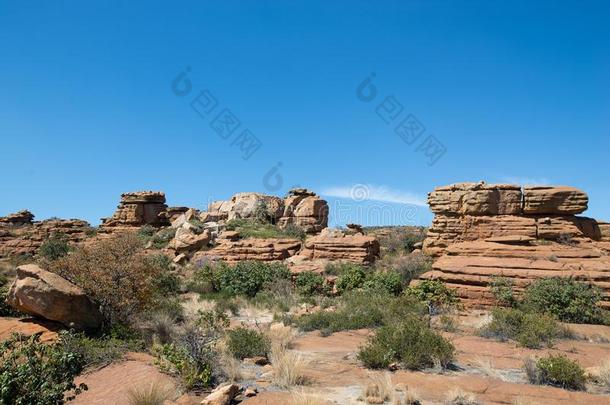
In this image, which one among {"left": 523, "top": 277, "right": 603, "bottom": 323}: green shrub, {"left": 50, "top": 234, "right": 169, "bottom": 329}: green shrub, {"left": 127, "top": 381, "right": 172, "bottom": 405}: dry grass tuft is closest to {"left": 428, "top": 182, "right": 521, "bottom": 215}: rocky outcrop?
{"left": 523, "top": 277, "right": 603, "bottom": 323}: green shrub

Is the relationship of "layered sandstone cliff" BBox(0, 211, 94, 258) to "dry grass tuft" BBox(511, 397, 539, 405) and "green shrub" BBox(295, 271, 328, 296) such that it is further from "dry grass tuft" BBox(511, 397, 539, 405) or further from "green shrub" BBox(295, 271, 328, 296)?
"dry grass tuft" BBox(511, 397, 539, 405)

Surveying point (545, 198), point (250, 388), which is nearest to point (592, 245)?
point (545, 198)

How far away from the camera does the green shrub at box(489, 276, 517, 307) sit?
15.3m

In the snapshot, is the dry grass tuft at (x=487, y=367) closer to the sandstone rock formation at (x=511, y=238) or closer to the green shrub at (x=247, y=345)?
the green shrub at (x=247, y=345)

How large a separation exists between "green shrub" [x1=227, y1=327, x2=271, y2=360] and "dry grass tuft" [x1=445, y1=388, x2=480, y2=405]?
3970 millimetres

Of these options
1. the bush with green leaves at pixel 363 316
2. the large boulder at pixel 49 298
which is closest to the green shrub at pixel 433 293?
the bush with green leaves at pixel 363 316

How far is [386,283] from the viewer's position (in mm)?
19125

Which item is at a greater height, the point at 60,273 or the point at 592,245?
the point at 592,245

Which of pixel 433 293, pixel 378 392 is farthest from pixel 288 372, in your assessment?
pixel 433 293

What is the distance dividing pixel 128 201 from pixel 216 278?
26.2 meters

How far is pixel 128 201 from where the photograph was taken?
4359 centimetres

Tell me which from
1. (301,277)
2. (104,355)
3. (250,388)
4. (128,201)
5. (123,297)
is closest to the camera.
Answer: (250,388)

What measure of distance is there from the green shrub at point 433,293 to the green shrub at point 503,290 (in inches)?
57.1

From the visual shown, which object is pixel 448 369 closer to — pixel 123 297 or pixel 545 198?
pixel 123 297
